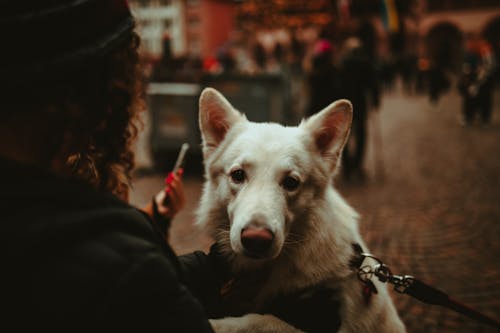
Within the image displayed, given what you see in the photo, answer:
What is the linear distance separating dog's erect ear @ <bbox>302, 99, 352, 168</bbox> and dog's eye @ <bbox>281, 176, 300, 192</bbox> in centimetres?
31

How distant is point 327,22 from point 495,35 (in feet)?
103

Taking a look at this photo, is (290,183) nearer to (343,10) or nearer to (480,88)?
(480,88)

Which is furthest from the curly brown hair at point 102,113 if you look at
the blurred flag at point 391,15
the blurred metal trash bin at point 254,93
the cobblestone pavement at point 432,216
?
the blurred flag at point 391,15

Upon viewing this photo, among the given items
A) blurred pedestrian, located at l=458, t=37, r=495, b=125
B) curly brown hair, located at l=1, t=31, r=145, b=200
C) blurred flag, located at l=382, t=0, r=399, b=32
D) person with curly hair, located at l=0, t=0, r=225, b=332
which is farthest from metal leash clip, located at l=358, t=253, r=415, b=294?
blurred pedestrian, located at l=458, t=37, r=495, b=125

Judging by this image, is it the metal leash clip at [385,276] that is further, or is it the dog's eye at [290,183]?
the dog's eye at [290,183]

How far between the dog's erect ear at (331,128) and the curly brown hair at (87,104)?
3.85ft

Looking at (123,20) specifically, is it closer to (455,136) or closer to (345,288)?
(345,288)

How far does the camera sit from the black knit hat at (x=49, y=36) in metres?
0.80

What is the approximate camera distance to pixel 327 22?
2028 cm

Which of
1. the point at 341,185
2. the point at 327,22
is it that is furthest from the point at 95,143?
the point at 327,22

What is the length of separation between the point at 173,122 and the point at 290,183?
6.99 m

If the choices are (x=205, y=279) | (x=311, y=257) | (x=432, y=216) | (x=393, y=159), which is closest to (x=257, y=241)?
(x=205, y=279)

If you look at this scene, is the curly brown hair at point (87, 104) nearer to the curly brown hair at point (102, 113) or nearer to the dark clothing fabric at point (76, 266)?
the curly brown hair at point (102, 113)

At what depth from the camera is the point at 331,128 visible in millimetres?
2332
